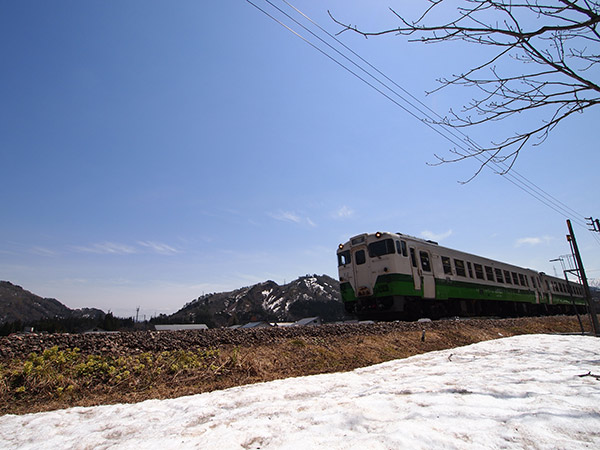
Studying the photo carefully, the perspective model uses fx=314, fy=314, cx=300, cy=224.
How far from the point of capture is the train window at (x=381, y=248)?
1134 centimetres

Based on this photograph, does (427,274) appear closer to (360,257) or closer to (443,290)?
(443,290)

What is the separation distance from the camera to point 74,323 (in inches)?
3125

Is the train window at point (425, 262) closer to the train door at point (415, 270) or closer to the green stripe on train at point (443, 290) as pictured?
the train door at point (415, 270)

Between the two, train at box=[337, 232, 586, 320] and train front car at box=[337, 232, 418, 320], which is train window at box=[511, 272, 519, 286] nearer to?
train at box=[337, 232, 586, 320]

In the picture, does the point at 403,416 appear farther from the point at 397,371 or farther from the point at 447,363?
the point at 447,363

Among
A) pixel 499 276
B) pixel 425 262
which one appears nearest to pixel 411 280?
pixel 425 262

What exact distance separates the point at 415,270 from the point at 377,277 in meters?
1.63

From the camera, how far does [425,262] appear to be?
41.2ft

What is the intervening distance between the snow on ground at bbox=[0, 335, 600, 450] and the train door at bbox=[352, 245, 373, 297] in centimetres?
835

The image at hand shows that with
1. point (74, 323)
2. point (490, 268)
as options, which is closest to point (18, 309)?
point (74, 323)

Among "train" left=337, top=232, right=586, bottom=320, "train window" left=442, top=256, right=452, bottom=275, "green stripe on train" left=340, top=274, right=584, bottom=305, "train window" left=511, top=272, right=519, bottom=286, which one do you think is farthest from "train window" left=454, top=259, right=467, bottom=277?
"train window" left=511, top=272, right=519, bottom=286

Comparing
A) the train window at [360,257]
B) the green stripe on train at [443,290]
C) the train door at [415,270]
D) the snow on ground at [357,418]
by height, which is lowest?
the snow on ground at [357,418]

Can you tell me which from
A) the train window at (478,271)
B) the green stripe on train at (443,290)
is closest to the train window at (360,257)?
the green stripe on train at (443,290)

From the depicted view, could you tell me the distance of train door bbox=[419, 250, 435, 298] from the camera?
12.1 m
